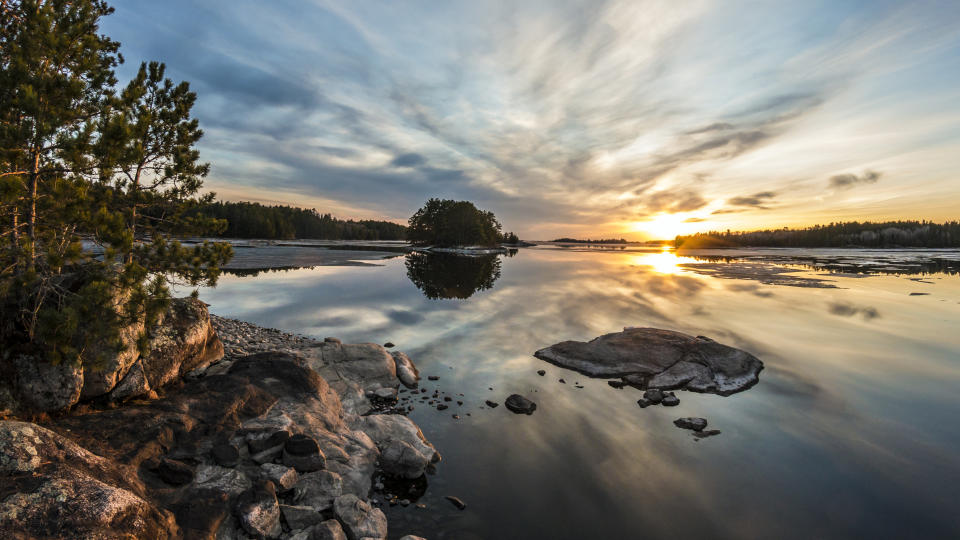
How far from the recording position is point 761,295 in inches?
1346

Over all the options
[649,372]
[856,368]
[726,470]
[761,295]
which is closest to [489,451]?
[726,470]

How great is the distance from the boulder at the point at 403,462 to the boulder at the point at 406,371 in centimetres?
467

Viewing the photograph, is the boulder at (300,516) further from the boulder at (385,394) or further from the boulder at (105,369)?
the boulder at (385,394)

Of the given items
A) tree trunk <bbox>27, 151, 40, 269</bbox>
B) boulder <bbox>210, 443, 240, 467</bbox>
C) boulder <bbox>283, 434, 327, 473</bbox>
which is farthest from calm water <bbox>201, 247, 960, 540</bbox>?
tree trunk <bbox>27, 151, 40, 269</bbox>

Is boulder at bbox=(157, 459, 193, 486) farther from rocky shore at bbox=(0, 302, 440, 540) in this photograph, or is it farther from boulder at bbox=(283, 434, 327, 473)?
boulder at bbox=(283, 434, 327, 473)

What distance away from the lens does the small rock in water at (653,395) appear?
12.2 metres

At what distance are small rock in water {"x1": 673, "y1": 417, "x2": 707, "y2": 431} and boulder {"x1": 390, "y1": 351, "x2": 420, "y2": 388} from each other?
833 cm

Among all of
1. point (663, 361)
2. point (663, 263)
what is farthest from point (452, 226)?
point (663, 361)

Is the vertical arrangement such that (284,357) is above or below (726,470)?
above

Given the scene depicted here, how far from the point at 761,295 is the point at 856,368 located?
69.2 feet

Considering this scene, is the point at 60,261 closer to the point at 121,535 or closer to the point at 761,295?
the point at 121,535

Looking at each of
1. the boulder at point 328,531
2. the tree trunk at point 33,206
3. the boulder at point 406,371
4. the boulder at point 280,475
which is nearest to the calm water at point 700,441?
the boulder at point 406,371

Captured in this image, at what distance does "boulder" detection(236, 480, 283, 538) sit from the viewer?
566cm

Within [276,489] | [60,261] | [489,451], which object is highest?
[60,261]
